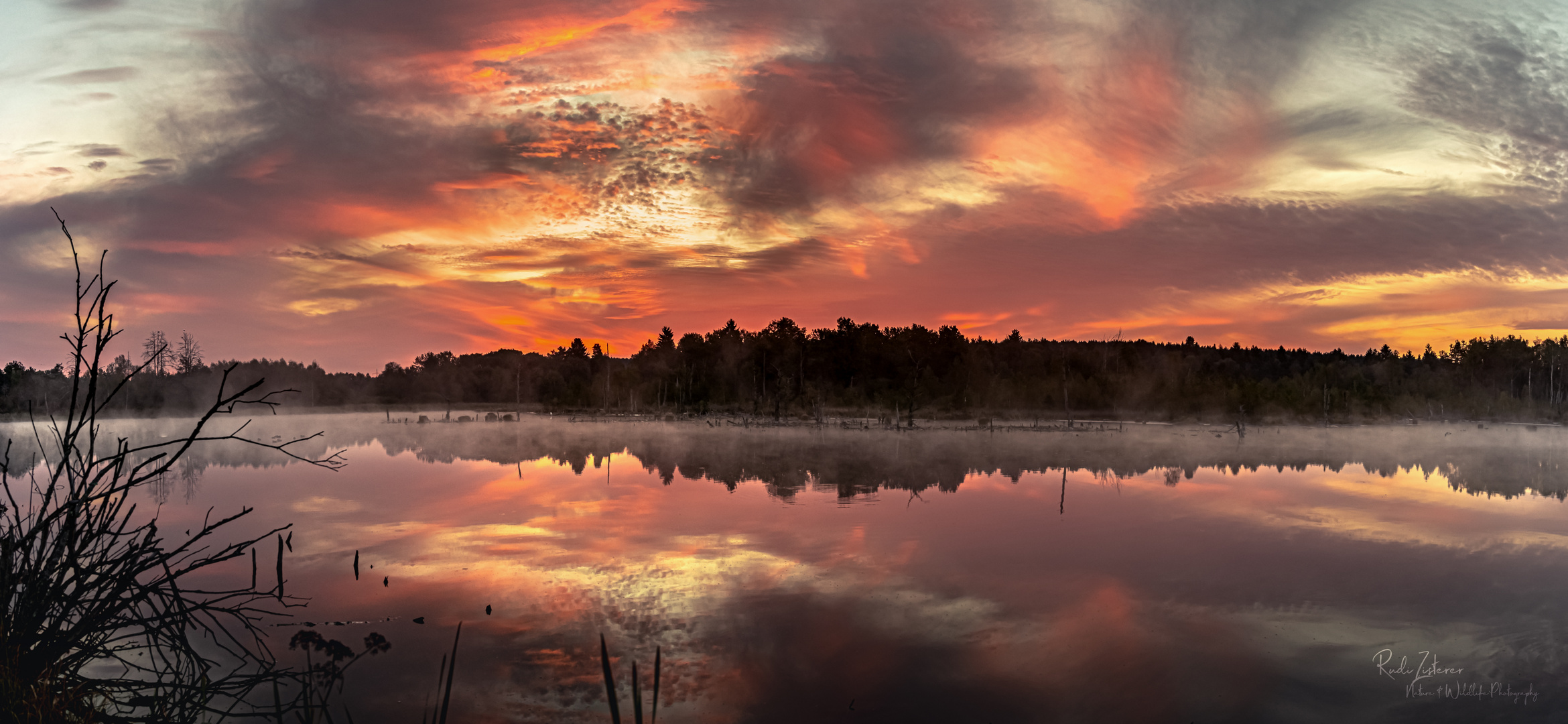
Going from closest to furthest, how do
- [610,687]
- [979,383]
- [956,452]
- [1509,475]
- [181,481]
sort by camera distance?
[610,687], [181,481], [1509,475], [956,452], [979,383]

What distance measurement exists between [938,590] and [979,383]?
252 ft

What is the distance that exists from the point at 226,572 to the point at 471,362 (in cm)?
13683

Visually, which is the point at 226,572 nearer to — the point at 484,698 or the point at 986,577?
the point at 484,698

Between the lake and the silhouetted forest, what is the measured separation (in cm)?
4088

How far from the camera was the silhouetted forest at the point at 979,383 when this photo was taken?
257 feet

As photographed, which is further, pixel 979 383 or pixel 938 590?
pixel 979 383

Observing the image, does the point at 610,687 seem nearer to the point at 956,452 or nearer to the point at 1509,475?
the point at 956,452

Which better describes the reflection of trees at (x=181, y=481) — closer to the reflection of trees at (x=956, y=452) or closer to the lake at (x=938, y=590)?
the lake at (x=938, y=590)

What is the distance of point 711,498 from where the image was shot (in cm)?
2509

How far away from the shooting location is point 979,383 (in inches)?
3482

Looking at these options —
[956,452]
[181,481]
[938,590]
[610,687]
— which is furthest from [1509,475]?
[181,481]

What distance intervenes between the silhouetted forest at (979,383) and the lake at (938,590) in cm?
4088

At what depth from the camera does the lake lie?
9281mm

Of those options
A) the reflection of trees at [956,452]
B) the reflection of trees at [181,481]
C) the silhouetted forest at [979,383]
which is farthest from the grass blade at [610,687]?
the silhouetted forest at [979,383]
